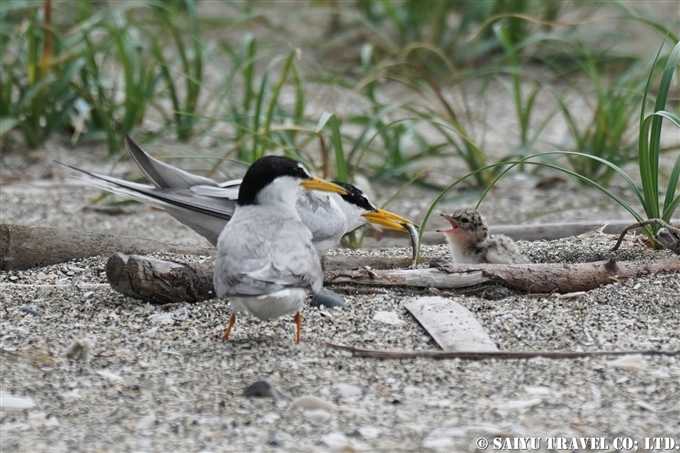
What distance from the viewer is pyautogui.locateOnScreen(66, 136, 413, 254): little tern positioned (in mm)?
3527

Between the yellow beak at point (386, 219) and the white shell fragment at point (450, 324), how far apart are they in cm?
77

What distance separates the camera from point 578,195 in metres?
5.56

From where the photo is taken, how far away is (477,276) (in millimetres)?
3189

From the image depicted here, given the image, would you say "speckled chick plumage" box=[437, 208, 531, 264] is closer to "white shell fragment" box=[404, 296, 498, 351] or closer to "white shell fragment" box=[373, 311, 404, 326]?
"white shell fragment" box=[404, 296, 498, 351]

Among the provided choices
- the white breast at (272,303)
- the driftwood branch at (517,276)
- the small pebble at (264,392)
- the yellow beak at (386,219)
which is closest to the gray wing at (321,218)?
the yellow beak at (386,219)

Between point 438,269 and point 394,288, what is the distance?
0.52 ft

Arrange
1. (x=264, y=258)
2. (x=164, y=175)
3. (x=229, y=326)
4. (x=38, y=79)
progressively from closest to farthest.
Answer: (x=264, y=258) → (x=229, y=326) → (x=164, y=175) → (x=38, y=79)

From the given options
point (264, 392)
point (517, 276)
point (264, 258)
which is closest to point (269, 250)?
point (264, 258)

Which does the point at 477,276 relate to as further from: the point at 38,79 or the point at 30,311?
the point at 38,79

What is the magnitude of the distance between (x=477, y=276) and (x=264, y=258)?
83cm

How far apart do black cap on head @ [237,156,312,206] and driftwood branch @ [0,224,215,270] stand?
0.62 meters

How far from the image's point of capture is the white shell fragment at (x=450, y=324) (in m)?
2.76

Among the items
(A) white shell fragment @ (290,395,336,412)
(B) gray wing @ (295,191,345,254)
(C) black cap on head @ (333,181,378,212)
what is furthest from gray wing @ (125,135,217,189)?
(A) white shell fragment @ (290,395,336,412)

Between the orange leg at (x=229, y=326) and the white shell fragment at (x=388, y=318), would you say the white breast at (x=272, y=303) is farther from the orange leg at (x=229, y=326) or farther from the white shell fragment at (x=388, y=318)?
the white shell fragment at (x=388, y=318)
